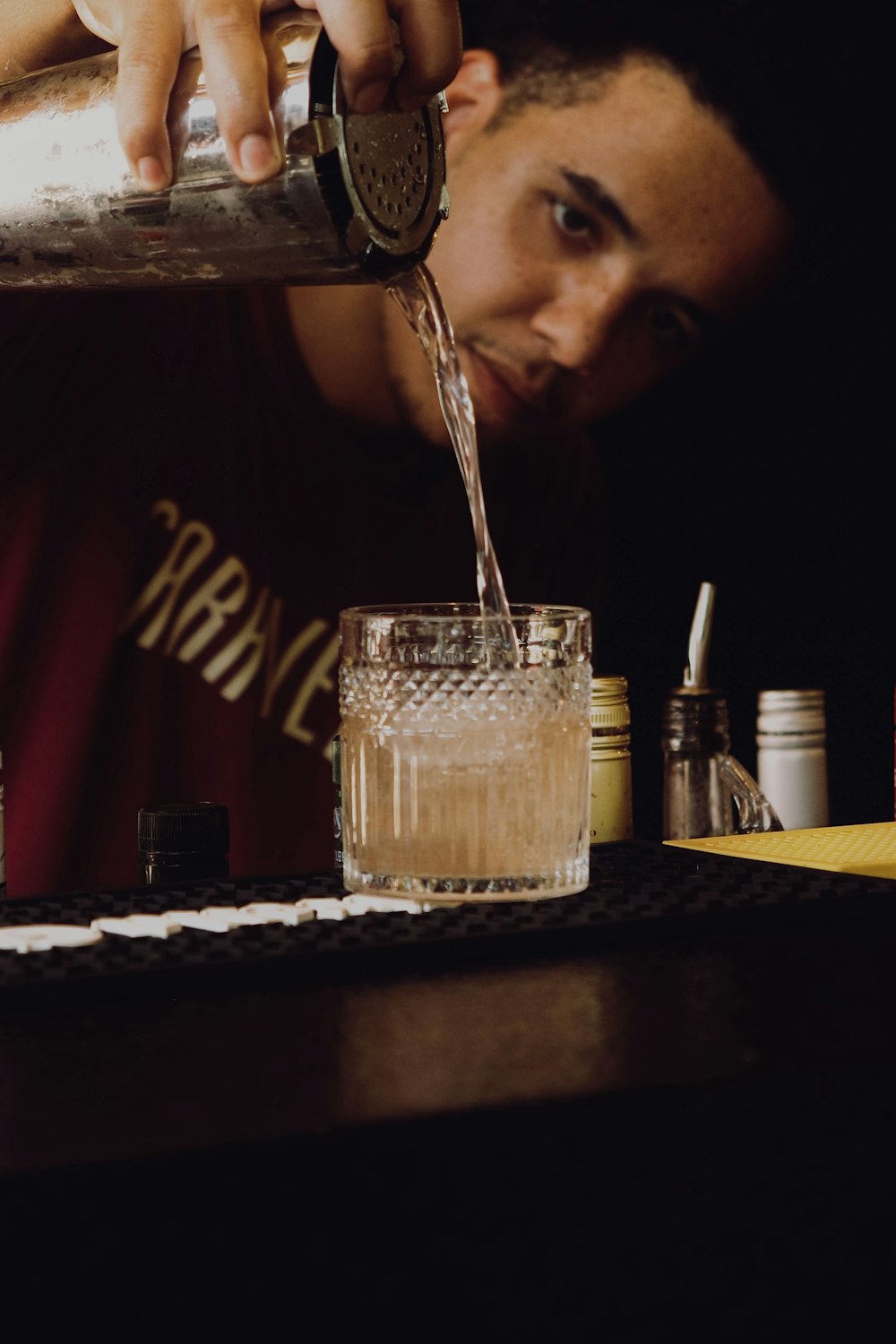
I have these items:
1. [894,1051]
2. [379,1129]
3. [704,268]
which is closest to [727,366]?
[704,268]

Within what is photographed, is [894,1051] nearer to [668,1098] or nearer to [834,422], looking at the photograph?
[668,1098]

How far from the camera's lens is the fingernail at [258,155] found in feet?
2.69

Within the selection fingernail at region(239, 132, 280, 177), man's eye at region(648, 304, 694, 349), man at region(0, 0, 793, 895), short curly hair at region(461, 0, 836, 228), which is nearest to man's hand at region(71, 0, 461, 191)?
fingernail at region(239, 132, 280, 177)

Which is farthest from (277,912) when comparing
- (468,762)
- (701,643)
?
(701,643)

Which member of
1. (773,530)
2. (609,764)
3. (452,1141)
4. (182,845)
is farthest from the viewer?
(773,530)

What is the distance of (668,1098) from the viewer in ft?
1.79

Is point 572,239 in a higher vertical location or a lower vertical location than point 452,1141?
higher

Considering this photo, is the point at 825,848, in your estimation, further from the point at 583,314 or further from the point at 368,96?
the point at 583,314

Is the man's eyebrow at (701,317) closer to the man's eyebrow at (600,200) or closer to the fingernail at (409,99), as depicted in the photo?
the man's eyebrow at (600,200)

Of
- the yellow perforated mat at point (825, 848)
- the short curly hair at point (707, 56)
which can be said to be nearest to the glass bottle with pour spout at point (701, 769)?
the yellow perforated mat at point (825, 848)

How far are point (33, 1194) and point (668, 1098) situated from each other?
0.21 m

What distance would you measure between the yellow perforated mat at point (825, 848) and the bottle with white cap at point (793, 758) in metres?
0.21

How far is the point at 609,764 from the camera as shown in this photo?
1146mm

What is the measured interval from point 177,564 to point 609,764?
0.67m
